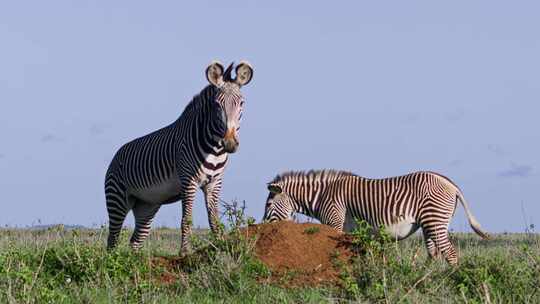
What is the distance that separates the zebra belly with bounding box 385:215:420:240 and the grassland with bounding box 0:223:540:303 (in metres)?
5.46

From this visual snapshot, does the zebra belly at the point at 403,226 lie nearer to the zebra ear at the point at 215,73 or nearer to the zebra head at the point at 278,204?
the zebra head at the point at 278,204

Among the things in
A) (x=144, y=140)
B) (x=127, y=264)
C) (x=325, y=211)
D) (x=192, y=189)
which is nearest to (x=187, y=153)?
(x=192, y=189)

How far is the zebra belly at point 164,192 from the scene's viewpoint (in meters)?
14.6

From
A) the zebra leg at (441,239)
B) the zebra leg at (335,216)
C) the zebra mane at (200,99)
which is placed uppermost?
the zebra mane at (200,99)

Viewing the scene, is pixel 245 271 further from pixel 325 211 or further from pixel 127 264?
pixel 325 211

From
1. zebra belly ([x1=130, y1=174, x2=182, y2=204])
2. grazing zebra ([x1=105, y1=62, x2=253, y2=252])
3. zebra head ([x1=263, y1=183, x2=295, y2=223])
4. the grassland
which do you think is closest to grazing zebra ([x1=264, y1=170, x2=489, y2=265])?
zebra head ([x1=263, y1=183, x2=295, y2=223])

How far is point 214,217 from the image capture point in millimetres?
13344

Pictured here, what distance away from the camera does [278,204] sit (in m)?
16.0

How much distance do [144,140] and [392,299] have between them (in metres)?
8.82

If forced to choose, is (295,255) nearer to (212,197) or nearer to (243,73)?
(212,197)

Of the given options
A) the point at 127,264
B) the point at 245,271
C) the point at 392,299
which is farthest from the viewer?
the point at 127,264

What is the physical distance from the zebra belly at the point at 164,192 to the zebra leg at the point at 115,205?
2.05ft

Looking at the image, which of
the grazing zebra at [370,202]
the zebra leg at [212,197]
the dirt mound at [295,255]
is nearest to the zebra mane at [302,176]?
the grazing zebra at [370,202]

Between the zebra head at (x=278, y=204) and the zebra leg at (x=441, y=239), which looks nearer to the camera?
the zebra leg at (x=441, y=239)
